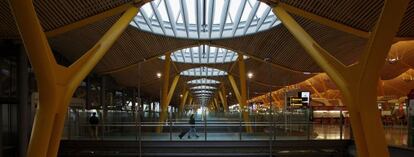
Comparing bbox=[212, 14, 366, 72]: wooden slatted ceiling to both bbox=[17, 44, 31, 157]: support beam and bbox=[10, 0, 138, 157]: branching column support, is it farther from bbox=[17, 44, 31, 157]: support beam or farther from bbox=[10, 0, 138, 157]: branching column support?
bbox=[10, 0, 138, 157]: branching column support

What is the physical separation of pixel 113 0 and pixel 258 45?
62.4 ft

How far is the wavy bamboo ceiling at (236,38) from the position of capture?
20.0m

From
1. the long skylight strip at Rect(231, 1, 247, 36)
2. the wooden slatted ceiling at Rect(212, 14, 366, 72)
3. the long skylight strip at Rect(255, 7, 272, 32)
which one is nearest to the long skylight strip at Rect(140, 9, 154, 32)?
the long skylight strip at Rect(231, 1, 247, 36)

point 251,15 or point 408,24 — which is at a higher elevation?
point 251,15

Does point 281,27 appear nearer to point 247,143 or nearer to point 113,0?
point 247,143

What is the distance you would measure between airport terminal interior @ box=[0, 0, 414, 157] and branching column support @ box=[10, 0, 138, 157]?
33mm

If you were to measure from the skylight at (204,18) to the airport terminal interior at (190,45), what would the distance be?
0.12m

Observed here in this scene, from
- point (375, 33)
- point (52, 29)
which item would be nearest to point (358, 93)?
point (375, 33)

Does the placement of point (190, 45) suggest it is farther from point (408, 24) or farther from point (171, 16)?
point (408, 24)

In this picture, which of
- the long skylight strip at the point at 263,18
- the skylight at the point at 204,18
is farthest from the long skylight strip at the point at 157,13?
the long skylight strip at the point at 263,18

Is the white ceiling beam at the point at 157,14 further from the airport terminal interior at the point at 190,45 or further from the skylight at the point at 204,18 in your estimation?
the airport terminal interior at the point at 190,45

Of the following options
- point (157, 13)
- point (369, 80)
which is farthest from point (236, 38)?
point (369, 80)

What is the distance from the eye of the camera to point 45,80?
14.0m

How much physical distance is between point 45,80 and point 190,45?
84.1 feet
